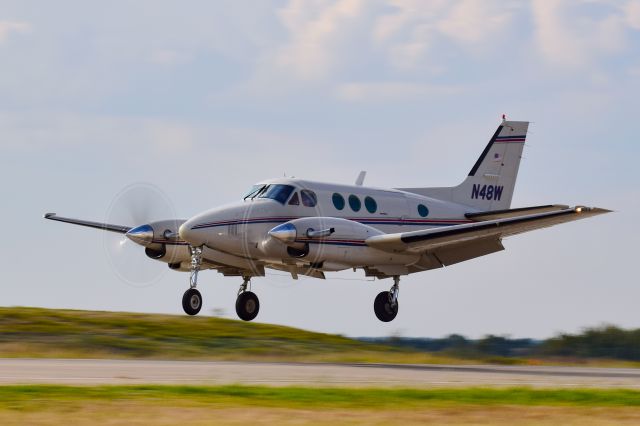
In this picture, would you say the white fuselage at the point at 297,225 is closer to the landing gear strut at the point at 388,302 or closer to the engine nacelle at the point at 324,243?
the engine nacelle at the point at 324,243

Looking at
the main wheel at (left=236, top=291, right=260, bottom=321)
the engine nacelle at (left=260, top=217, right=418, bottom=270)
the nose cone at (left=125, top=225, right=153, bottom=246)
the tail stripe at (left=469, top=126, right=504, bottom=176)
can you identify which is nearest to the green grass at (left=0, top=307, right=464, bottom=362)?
the main wheel at (left=236, top=291, right=260, bottom=321)

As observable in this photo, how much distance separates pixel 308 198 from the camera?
27.0 metres

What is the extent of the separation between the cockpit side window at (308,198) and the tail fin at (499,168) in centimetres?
750

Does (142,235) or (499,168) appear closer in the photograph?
(142,235)

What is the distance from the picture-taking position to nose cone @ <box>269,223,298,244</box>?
82.2 ft

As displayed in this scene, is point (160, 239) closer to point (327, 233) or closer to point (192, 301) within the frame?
point (192, 301)

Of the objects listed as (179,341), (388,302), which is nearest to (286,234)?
(388,302)

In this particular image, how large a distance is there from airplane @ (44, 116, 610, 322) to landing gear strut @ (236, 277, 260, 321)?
29 millimetres

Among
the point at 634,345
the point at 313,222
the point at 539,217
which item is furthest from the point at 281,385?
the point at 634,345

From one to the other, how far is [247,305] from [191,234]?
3504mm

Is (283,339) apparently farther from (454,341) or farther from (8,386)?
(8,386)

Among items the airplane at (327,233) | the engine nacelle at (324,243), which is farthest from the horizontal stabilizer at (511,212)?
the engine nacelle at (324,243)

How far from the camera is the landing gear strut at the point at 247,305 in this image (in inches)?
1121

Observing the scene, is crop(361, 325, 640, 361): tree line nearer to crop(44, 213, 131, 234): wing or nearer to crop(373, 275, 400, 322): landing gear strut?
crop(373, 275, 400, 322): landing gear strut
